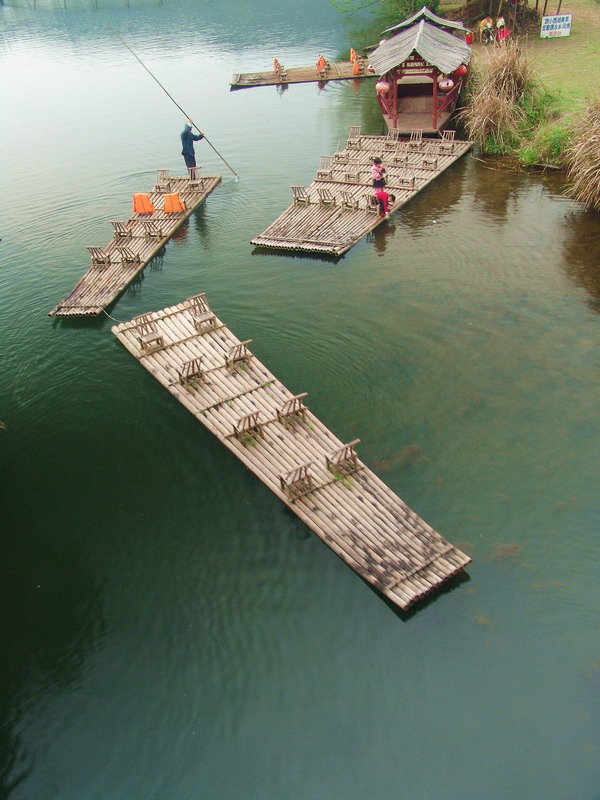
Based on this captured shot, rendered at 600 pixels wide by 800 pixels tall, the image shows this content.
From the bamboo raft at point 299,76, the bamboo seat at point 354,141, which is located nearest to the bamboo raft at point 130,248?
the bamboo seat at point 354,141

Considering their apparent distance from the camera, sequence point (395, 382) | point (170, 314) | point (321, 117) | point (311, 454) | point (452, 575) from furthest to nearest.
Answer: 1. point (321, 117)
2. point (170, 314)
3. point (395, 382)
4. point (311, 454)
5. point (452, 575)

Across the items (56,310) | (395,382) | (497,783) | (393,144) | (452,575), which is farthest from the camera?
(393,144)

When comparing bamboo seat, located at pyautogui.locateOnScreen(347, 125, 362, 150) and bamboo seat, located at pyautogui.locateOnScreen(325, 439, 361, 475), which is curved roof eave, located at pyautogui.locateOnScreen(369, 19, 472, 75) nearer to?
bamboo seat, located at pyautogui.locateOnScreen(347, 125, 362, 150)

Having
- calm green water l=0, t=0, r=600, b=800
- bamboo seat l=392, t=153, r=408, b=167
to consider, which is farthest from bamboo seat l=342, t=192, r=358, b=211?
bamboo seat l=392, t=153, r=408, b=167

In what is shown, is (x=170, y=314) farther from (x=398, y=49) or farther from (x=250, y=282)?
(x=398, y=49)

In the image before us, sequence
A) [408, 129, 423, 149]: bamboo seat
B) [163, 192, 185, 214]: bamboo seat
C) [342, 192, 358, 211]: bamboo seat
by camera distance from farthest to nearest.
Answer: [408, 129, 423, 149]: bamboo seat
[163, 192, 185, 214]: bamboo seat
[342, 192, 358, 211]: bamboo seat

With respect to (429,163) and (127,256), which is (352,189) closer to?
(429,163)

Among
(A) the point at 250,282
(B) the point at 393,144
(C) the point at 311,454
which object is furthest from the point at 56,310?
(B) the point at 393,144
